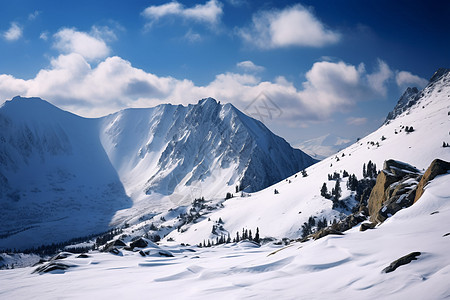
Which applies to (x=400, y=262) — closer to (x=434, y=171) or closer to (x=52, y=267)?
(x=434, y=171)

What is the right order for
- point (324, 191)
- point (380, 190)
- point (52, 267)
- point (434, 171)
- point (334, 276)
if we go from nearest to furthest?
point (334, 276)
point (434, 171)
point (52, 267)
point (380, 190)
point (324, 191)

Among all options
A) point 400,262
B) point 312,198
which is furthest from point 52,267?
point 312,198

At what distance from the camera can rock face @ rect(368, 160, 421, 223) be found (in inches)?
1321

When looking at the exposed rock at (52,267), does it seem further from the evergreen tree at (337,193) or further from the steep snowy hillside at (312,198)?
the evergreen tree at (337,193)

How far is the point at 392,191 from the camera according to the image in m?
39.8

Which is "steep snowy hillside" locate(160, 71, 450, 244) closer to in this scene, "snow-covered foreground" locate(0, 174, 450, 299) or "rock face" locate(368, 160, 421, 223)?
"rock face" locate(368, 160, 421, 223)

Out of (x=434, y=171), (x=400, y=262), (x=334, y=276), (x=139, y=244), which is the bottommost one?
(x=139, y=244)

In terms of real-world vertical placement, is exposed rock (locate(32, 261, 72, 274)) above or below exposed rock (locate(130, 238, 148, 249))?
above

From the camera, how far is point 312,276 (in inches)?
596

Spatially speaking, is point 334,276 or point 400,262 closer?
point 400,262

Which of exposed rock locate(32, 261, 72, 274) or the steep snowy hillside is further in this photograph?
the steep snowy hillside

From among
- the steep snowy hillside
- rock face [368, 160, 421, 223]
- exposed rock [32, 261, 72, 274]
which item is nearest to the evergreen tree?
the steep snowy hillside

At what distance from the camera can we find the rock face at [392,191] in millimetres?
33562

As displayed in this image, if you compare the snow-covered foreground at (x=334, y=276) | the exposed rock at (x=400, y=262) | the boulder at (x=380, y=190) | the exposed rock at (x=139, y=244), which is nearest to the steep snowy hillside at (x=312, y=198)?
the exposed rock at (x=139, y=244)
